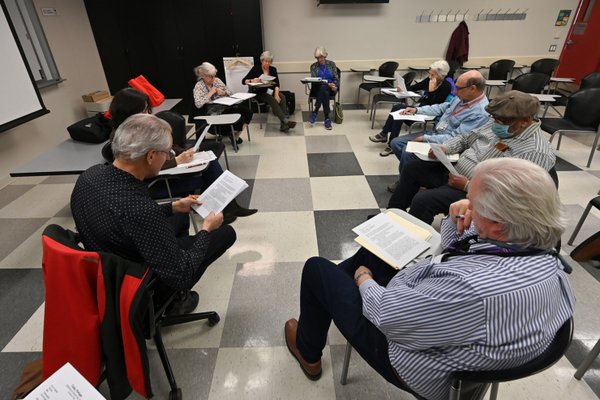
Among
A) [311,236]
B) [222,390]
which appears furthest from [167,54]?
[222,390]

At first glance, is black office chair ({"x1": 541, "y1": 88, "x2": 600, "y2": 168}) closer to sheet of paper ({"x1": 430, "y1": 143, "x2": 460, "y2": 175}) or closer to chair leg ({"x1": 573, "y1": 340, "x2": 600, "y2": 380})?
sheet of paper ({"x1": 430, "y1": 143, "x2": 460, "y2": 175})

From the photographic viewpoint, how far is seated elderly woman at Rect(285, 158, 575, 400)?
748 mm

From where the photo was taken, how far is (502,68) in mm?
5875

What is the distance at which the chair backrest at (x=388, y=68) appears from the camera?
231 inches

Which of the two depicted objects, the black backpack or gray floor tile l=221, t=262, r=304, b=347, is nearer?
gray floor tile l=221, t=262, r=304, b=347

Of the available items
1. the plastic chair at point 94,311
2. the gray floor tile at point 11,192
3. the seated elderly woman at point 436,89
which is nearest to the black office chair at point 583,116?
the seated elderly woman at point 436,89

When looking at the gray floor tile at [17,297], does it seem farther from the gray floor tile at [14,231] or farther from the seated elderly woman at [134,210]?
the seated elderly woman at [134,210]

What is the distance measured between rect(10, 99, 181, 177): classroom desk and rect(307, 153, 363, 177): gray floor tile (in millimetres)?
2129

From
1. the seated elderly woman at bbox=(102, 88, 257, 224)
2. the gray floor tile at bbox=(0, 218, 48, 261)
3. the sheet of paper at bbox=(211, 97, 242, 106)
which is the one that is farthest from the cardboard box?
the seated elderly woman at bbox=(102, 88, 257, 224)

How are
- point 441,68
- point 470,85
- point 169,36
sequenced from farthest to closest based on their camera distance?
point 169,36 < point 441,68 < point 470,85

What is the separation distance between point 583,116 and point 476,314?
13.7ft

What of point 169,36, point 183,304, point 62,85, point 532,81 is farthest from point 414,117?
point 62,85

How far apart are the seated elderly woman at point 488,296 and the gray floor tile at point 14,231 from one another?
295 centimetres

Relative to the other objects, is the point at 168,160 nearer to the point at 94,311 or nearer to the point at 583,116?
the point at 94,311
